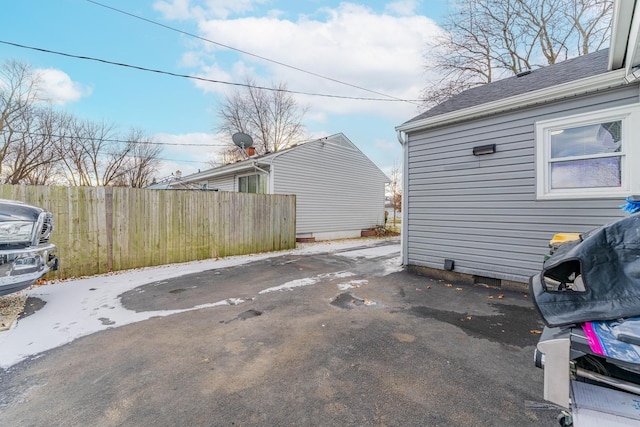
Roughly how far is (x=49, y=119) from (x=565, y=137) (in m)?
25.8

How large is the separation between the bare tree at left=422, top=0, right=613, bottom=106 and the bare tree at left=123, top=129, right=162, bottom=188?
23.6 meters

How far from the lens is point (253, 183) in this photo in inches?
451

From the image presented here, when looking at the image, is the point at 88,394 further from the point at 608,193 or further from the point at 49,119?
the point at 49,119

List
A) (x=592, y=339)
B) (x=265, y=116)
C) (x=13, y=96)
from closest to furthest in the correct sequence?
(x=592, y=339), (x=13, y=96), (x=265, y=116)

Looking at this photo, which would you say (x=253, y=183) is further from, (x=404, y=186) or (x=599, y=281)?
(x=599, y=281)

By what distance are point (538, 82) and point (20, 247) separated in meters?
7.90

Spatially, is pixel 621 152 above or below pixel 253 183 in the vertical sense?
below

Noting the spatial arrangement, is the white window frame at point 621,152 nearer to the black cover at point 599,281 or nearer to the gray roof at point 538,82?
the gray roof at point 538,82

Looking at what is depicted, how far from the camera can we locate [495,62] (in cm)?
Result: 1440

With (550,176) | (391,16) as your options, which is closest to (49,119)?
(391,16)

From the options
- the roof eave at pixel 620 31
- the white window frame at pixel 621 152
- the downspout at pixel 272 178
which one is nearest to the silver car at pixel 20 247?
the roof eave at pixel 620 31

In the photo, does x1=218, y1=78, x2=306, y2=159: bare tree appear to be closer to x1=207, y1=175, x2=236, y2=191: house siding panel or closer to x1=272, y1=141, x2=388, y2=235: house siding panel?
x1=207, y1=175, x2=236, y2=191: house siding panel

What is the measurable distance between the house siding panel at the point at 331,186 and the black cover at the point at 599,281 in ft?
31.2

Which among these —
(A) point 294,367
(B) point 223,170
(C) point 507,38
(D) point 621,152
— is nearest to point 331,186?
(B) point 223,170
